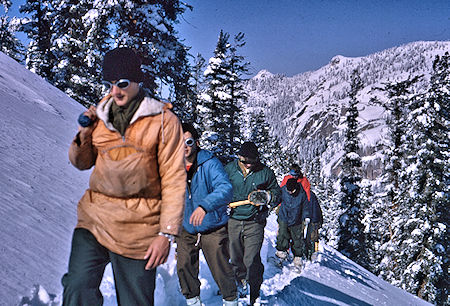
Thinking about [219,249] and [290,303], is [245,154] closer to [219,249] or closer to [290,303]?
[219,249]

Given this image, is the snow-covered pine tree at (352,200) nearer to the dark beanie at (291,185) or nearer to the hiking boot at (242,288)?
the dark beanie at (291,185)

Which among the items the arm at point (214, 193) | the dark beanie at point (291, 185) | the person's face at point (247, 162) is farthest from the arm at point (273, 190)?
the dark beanie at point (291, 185)

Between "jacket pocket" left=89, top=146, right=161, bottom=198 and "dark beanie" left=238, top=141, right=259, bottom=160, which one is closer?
"jacket pocket" left=89, top=146, right=161, bottom=198

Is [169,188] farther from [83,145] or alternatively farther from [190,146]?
[190,146]

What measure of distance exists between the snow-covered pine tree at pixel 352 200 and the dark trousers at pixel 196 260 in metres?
21.4

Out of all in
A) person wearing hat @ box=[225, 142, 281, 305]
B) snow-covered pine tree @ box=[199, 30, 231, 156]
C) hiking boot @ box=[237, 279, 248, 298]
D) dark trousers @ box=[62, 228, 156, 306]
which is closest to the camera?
dark trousers @ box=[62, 228, 156, 306]

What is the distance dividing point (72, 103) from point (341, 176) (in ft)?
61.7

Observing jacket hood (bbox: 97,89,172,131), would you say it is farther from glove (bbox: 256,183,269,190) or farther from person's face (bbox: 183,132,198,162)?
glove (bbox: 256,183,269,190)

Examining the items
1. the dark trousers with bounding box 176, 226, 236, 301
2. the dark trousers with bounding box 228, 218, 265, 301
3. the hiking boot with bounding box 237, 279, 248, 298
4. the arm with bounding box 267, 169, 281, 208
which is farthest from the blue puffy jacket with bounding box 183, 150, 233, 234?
the hiking boot with bounding box 237, 279, 248, 298

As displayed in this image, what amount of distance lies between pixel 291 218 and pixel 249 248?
285cm

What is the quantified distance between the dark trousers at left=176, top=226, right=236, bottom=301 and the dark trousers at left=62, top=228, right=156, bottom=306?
5.83 feet

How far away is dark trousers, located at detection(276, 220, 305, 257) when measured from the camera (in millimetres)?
8062

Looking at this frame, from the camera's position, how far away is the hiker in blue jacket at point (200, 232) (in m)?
3.77

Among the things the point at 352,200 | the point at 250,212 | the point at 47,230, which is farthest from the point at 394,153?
the point at 47,230
